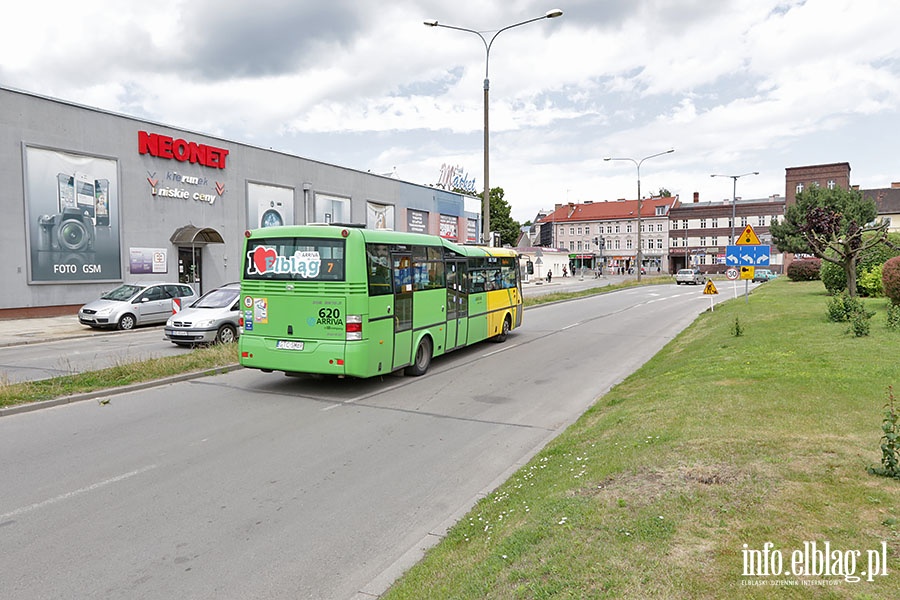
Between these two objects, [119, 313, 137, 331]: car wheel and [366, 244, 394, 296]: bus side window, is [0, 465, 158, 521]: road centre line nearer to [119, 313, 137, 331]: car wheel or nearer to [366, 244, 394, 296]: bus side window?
[366, 244, 394, 296]: bus side window

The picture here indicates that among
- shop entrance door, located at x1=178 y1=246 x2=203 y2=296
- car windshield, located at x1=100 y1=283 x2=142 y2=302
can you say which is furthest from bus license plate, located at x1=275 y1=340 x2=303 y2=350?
shop entrance door, located at x1=178 y1=246 x2=203 y2=296

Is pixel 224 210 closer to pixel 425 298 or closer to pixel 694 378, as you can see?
pixel 425 298

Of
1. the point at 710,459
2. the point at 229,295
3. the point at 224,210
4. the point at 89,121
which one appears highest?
the point at 89,121

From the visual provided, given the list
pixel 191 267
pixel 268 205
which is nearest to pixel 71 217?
pixel 191 267

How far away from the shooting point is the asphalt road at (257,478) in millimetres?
4402

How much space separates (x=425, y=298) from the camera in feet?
41.3

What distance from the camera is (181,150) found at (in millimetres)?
29219

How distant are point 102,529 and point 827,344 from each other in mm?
11803

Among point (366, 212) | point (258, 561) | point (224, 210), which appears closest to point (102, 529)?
point (258, 561)

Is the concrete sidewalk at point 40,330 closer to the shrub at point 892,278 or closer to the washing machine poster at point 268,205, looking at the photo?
the washing machine poster at point 268,205

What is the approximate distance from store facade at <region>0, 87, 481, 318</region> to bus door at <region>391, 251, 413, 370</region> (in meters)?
19.2

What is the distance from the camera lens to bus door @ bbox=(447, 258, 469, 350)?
14.0 meters

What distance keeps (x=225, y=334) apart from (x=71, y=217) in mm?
13598

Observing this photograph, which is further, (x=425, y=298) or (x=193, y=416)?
(x=425, y=298)
